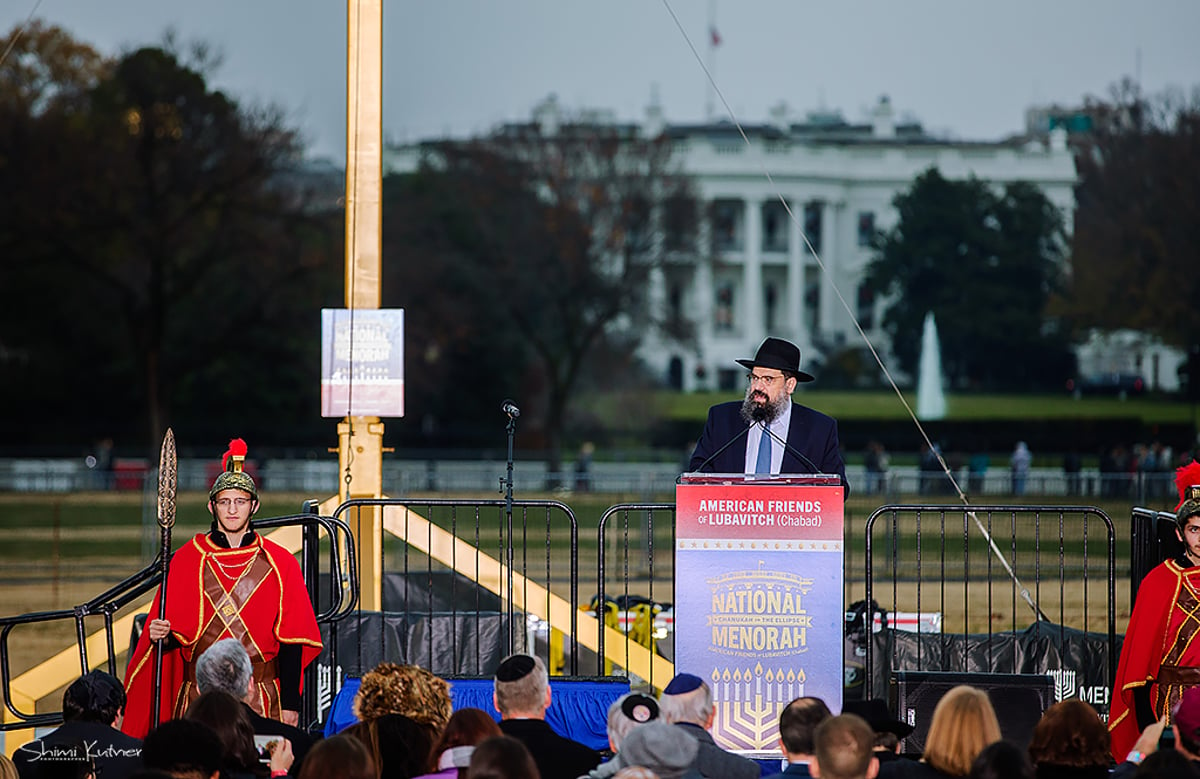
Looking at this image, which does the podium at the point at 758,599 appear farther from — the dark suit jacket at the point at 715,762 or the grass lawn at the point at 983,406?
the grass lawn at the point at 983,406

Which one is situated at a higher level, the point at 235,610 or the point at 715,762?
the point at 235,610

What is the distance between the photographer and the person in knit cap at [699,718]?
588 cm

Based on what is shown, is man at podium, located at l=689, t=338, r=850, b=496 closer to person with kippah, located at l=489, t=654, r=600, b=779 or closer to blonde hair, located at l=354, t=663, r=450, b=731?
person with kippah, located at l=489, t=654, r=600, b=779

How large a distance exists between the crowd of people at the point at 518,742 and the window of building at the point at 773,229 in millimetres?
90222

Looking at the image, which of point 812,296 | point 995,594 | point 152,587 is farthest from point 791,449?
point 812,296

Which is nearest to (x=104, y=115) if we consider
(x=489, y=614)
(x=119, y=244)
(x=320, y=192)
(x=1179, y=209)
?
(x=119, y=244)

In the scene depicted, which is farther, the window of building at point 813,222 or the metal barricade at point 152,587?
the window of building at point 813,222

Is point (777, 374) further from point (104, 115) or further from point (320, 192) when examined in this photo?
point (320, 192)

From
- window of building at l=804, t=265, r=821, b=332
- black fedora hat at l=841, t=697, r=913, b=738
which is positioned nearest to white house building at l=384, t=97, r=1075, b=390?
window of building at l=804, t=265, r=821, b=332

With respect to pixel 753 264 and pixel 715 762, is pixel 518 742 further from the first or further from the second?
pixel 753 264

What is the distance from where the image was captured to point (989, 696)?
782 centimetres

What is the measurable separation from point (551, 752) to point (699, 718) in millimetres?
587

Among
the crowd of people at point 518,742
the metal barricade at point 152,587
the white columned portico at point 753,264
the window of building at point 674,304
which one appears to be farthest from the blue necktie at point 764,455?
the white columned portico at point 753,264

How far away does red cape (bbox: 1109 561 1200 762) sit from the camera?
729 centimetres
